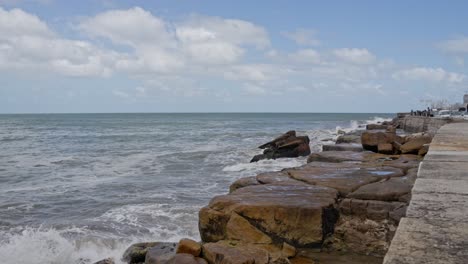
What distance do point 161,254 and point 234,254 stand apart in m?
1.08

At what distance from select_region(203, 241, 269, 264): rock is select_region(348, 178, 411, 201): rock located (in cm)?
150

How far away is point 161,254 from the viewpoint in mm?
4820

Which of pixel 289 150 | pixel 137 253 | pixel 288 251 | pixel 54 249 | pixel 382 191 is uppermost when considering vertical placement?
pixel 382 191

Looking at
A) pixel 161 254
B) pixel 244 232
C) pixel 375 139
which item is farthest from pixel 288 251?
pixel 375 139

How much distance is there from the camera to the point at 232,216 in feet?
15.5

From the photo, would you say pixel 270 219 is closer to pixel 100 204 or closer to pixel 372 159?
pixel 372 159

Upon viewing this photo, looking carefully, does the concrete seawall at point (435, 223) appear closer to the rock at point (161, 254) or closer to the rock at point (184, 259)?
the rock at point (184, 259)

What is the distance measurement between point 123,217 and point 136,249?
2.62 meters

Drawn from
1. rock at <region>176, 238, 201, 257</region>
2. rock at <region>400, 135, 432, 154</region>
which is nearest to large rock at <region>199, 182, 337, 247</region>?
rock at <region>176, 238, 201, 257</region>

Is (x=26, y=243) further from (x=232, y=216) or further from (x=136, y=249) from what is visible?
(x=232, y=216)

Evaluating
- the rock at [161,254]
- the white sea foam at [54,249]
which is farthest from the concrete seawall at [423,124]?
the rock at [161,254]

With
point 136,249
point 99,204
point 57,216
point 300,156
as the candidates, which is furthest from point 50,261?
point 300,156

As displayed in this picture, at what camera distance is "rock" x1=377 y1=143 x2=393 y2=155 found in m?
9.17

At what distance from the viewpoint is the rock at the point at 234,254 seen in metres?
3.97
